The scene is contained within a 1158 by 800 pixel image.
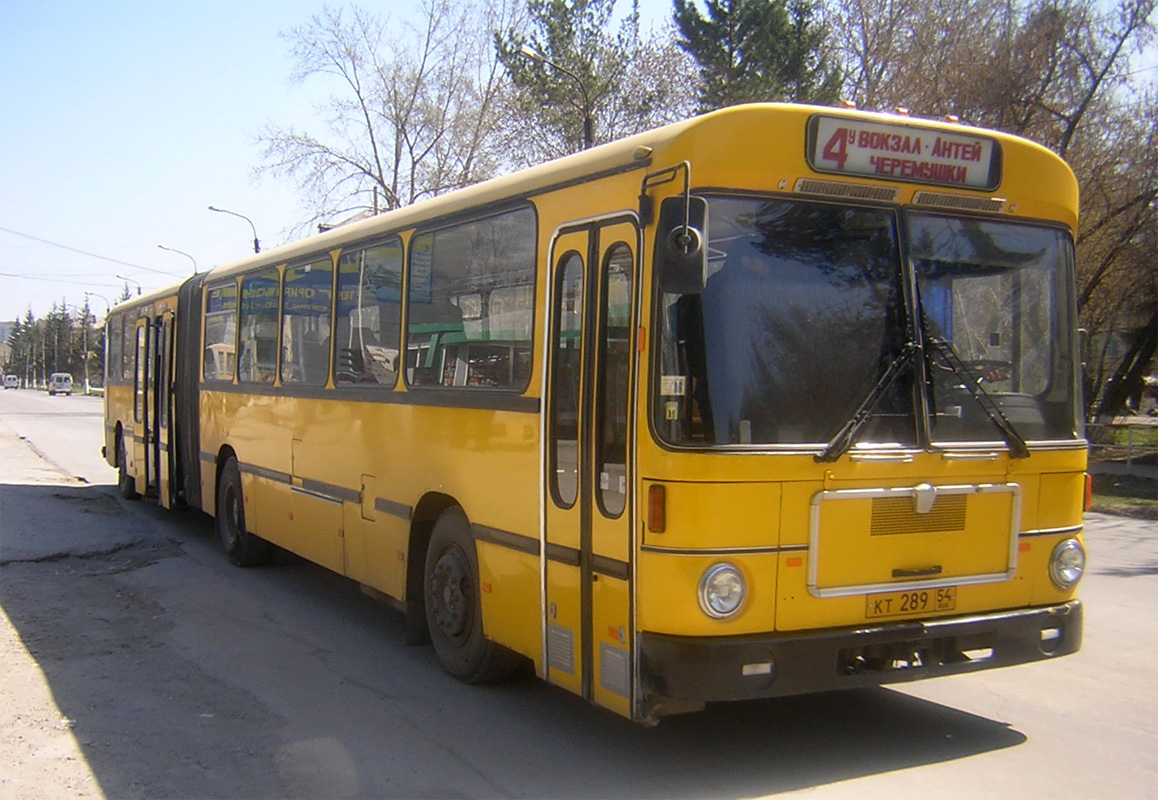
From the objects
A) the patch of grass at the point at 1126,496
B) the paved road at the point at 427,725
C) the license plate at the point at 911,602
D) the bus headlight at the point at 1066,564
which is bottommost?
the patch of grass at the point at 1126,496

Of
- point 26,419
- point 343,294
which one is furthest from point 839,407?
point 26,419

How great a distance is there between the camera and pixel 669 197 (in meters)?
5.12

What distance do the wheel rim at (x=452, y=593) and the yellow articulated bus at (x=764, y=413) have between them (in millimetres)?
36

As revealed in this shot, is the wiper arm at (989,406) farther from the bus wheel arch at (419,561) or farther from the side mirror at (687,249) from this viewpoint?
the bus wheel arch at (419,561)

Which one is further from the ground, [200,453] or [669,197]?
[669,197]

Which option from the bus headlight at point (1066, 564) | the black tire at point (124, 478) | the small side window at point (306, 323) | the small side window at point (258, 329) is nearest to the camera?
the bus headlight at point (1066, 564)

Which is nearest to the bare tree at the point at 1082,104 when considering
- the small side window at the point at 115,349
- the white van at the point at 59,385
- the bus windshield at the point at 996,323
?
the small side window at the point at 115,349

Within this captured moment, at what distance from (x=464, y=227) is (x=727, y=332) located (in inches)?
101

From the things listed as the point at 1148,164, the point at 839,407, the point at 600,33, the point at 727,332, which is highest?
the point at 600,33

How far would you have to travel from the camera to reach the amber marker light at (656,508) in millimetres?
5082

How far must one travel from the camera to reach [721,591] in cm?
507

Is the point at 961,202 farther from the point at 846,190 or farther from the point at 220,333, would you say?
the point at 220,333

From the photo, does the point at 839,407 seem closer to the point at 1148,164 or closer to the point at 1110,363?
the point at 1148,164

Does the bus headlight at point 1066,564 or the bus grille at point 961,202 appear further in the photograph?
the bus headlight at point 1066,564
